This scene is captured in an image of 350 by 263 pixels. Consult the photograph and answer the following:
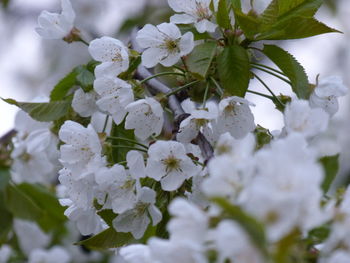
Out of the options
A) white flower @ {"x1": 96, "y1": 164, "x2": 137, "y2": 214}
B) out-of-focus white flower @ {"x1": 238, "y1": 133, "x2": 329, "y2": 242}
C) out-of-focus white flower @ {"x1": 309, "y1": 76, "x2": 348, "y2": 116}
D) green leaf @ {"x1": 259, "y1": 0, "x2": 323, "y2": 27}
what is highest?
green leaf @ {"x1": 259, "y1": 0, "x2": 323, "y2": 27}

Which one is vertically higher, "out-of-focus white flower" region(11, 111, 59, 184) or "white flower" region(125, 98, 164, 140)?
"white flower" region(125, 98, 164, 140)

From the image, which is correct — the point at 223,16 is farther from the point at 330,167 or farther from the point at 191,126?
the point at 330,167

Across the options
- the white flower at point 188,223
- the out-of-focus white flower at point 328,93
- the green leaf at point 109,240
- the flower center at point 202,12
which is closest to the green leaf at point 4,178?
the green leaf at point 109,240

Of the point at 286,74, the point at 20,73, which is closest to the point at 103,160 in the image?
the point at 286,74

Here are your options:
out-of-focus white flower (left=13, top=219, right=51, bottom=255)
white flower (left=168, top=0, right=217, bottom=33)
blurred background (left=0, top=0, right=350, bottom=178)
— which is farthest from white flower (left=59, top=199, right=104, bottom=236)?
blurred background (left=0, top=0, right=350, bottom=178)

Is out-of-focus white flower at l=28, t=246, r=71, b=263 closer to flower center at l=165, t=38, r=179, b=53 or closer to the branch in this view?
the branch

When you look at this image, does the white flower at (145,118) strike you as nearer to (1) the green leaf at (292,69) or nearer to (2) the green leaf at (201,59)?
(2) the green leaf at (201,59)
